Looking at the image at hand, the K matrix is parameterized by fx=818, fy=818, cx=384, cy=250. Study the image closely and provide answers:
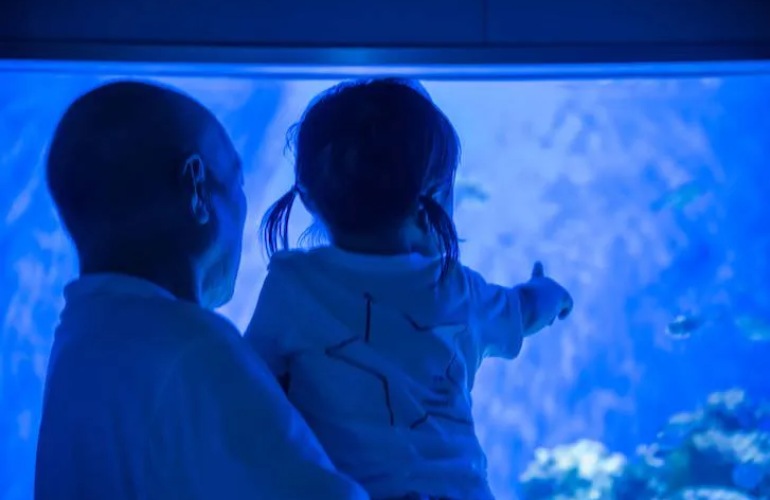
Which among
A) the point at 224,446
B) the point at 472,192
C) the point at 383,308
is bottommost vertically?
the point at 224,446

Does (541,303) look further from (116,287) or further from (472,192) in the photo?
(116,287)

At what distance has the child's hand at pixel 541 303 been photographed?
1132mm

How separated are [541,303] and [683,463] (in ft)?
1.99

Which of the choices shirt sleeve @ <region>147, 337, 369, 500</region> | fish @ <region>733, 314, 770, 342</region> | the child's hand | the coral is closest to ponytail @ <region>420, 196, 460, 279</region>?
the child's hand

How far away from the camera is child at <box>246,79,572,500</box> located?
92 cm

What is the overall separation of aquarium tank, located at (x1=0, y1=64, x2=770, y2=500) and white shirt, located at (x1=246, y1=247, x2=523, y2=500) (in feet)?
1.26

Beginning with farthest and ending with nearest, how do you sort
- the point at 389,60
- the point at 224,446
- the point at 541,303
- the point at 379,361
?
the point at 389,60 → the point at 541,303 → the point at 379,361 → the point at 224,446

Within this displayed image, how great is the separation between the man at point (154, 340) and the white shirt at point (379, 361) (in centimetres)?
11

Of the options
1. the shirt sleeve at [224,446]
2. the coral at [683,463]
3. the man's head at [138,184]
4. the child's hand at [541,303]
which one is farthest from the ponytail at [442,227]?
the coral at [683,463]

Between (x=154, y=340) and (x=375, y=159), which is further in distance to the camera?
(x=375, y=159)

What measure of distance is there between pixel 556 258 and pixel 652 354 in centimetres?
24

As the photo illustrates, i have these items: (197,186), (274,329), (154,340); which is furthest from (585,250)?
(154,340)

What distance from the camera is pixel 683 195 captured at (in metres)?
1.48

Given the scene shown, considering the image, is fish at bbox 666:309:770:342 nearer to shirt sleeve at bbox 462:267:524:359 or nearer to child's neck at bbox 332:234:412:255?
shirt sleeve at bbox 462:267:524:359
